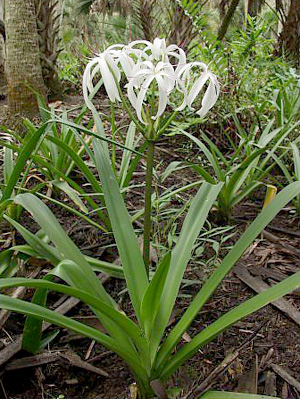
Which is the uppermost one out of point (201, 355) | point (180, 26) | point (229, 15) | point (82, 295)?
point (229, 15)

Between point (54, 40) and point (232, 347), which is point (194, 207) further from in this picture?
point (54, 40)

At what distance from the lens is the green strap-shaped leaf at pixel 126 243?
3.26ft

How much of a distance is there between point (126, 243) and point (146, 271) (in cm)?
9

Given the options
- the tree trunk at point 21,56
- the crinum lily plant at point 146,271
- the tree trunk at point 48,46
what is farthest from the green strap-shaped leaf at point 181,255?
the tree trunk at point 48,46

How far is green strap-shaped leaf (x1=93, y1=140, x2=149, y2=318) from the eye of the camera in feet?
3.26

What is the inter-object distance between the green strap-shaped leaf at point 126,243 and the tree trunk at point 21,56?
1715 mm

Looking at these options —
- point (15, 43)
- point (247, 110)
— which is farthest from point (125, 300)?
point (15, 43)

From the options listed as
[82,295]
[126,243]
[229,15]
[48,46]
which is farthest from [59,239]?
[48,46]

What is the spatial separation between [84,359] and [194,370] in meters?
0.29

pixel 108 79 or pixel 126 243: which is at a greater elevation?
pixel 108 79

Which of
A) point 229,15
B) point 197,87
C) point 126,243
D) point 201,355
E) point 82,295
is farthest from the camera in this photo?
point 229,15

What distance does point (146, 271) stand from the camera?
3.45 ft

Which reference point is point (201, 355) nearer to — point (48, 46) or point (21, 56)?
point (21, 56)

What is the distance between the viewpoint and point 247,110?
244 cm
